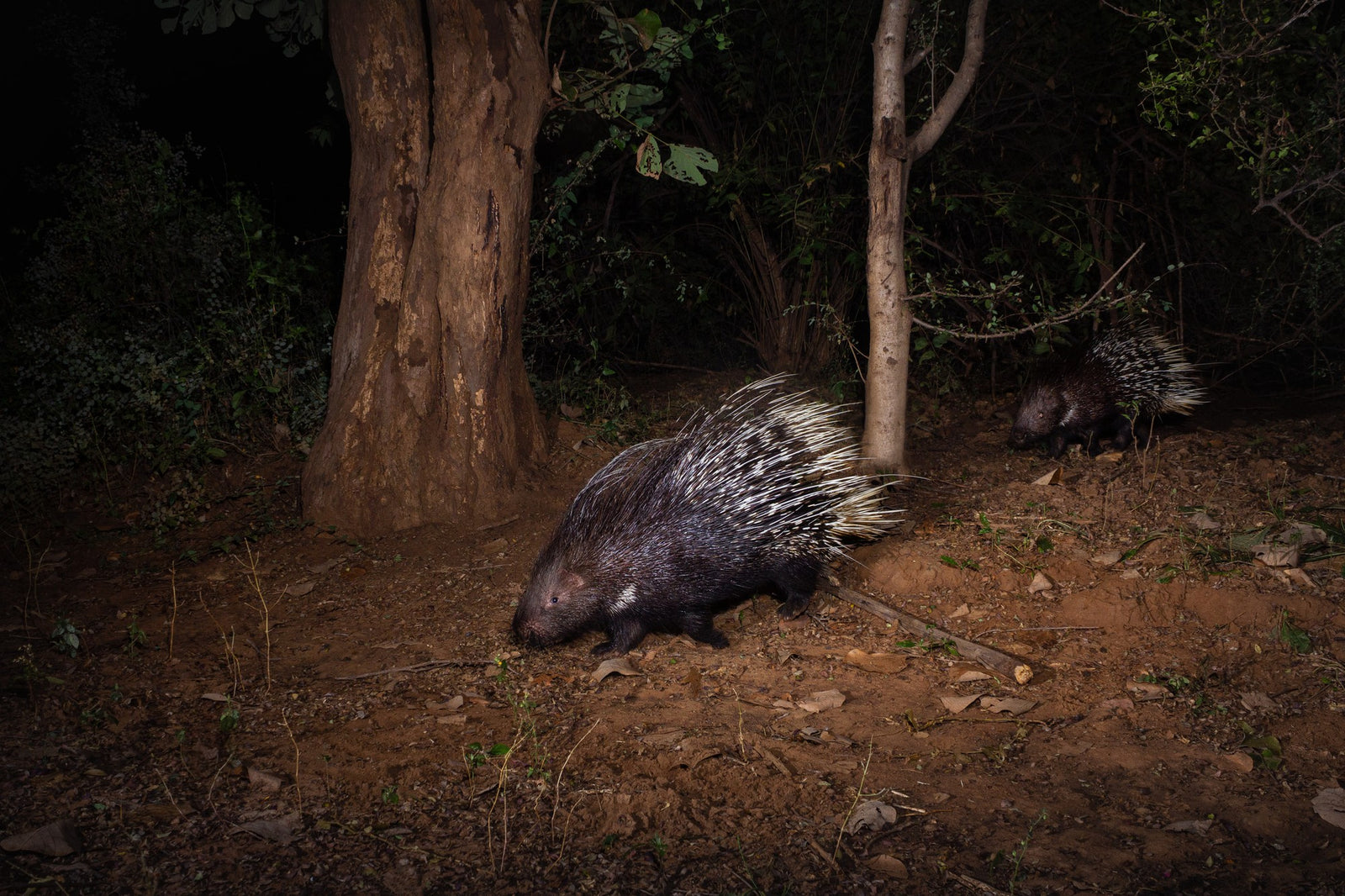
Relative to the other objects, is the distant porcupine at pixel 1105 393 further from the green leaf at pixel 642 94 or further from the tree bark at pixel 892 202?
the green leaf at pixel 642 94

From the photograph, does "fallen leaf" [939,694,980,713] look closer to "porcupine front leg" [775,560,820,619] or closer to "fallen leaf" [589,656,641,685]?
"porcupine front leg" [775,560,820,619]

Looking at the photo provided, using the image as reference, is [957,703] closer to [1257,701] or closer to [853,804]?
[853,804]

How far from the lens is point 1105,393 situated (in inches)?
259

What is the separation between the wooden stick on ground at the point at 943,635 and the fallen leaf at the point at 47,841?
3.09 metres

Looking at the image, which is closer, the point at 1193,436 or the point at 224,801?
the point at 224,801

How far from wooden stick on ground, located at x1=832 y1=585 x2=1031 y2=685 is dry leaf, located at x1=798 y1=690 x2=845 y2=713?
653mm

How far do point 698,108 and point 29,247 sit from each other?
7.07 meters

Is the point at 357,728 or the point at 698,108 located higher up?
the point at 698,108

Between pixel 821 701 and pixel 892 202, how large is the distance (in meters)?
2.86

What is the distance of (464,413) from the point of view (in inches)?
217

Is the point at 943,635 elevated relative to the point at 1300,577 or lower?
lower

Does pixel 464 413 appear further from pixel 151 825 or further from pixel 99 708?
pixel 151 825

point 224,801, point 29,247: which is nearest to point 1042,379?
point 224,801

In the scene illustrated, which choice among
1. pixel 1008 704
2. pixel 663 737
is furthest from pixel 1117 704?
pixel 663 737
